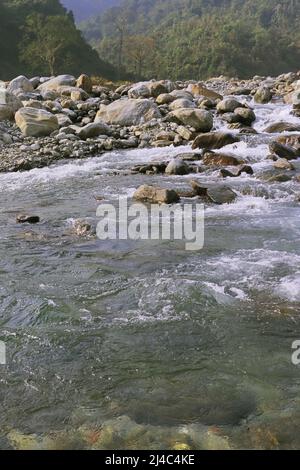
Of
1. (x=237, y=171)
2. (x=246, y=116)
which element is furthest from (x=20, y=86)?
(x=237, y=171)

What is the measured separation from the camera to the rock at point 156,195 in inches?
309

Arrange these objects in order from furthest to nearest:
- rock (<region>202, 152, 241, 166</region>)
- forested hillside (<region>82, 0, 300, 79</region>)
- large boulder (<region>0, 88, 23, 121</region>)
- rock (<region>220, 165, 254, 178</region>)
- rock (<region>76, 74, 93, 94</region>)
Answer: forested hillside (<region>82, 0, 300, 79</region>) < rock (<region>76, 74, 93, 94</region>) < large boulder (<region>0, 88, 23, 121</region>) < rock (<region>202, 152, 241, 166</region>) < rock (<region>220, 165, 254, 178</region>)

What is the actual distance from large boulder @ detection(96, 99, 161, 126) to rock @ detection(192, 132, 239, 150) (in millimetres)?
2825

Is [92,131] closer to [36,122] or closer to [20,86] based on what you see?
[36,122]

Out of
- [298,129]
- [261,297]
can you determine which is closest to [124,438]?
[261,297]

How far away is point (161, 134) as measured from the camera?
41.4 ft

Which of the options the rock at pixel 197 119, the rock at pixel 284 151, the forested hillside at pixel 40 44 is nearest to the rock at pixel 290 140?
the rock at pixel 284 151

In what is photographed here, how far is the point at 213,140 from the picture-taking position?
11.6 meters

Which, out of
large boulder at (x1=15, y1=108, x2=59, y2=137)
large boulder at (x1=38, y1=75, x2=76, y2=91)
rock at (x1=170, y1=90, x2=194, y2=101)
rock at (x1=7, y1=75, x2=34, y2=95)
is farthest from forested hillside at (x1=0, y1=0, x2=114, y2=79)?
large boulder at (x1=15, y1=108, x2=59, y2=137)

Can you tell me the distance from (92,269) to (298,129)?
9184 millimetres

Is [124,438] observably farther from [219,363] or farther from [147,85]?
[147,85]

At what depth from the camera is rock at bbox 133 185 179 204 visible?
25.8ft

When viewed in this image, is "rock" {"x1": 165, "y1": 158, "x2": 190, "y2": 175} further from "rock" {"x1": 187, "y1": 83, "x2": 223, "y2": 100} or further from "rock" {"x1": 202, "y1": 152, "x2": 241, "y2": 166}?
"rock" {"x1": 187, "y1": 83, "x2": 223, "y2": 100}

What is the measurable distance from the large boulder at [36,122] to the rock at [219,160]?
4.31 metres
